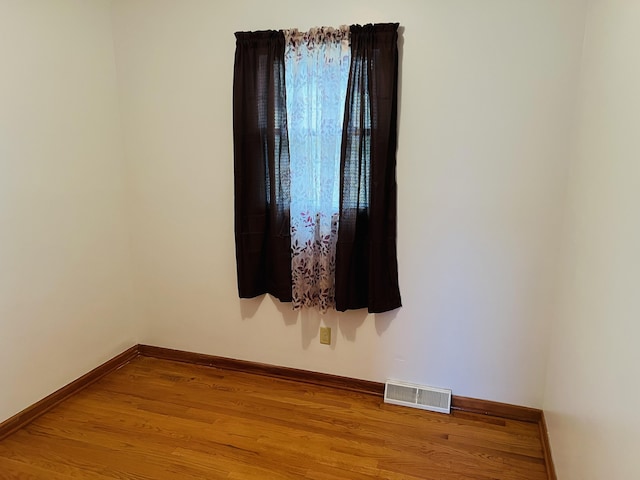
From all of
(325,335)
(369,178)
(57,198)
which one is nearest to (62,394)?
(57,198)

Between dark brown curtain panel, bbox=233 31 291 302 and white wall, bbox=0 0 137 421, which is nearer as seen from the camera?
white wall, bbox=0 0 137 421

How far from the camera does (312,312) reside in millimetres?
2473

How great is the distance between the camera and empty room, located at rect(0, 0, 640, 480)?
6.17 feet

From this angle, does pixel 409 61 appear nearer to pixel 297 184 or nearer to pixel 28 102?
pixel 297 184

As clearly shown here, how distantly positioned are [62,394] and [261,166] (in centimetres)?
171

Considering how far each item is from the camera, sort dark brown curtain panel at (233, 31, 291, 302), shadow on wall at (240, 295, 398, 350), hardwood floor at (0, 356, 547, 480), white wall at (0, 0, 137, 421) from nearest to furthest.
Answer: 1. hardwood floor at (0, 356, 547, 480)
2. white wall at (0, 0, 137, 421)
3. dark brown curtain panel at (233, 31, 291, 302)
4. shadow on wall at (240, 295, 398, 350)

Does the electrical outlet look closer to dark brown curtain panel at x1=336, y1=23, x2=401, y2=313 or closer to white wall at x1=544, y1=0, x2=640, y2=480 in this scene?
dark brown curtain panel at x1=336, y1=23, x2=401, y2=313

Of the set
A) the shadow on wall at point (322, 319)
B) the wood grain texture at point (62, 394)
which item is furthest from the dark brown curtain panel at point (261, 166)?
the wood grain texture at point (62, 394)

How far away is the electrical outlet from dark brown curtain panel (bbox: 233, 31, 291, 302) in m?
0.29

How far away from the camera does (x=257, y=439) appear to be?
2.05 meters

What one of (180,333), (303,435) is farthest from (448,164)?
(180,333)

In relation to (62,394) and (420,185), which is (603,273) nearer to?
(420,185)

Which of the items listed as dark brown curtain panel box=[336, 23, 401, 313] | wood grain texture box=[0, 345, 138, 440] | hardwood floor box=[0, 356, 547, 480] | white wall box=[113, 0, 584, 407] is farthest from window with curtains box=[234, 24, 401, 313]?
wood grain texture box=[0, 345, 138, 440]

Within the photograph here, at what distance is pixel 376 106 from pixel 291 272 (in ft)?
3.29
